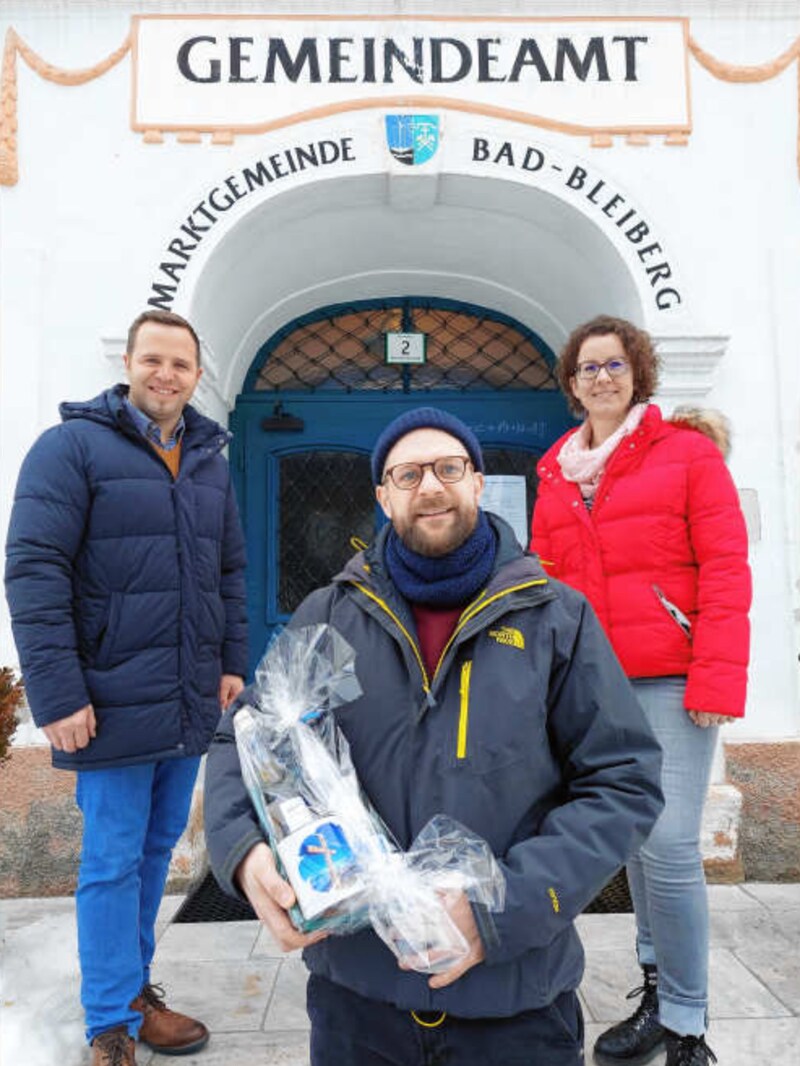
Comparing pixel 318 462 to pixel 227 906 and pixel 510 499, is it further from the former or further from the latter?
pixel 227 906

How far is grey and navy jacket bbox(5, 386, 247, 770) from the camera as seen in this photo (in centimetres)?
218

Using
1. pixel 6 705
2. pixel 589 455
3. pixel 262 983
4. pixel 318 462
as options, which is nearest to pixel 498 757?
pixel 589 455

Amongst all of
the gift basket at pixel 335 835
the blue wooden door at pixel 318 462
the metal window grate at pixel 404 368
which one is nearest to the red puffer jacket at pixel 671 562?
the gift basket at pixel 335 835

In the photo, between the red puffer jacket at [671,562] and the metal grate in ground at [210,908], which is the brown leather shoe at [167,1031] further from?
the red puffer jacket at [671,562]

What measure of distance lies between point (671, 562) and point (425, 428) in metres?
1.03

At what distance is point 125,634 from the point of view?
2285 mm

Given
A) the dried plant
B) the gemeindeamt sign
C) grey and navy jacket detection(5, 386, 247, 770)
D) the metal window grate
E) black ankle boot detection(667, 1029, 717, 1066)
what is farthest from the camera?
the metal window grate

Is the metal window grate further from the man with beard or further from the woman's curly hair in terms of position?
the man with beard

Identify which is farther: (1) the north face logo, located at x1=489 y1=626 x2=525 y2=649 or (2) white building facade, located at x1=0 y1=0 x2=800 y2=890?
(2) white building facade, located at x1=0 y1=0 x2=800 y2=890

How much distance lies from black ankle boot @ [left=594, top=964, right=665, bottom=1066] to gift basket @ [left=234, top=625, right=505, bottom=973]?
60.7 inches

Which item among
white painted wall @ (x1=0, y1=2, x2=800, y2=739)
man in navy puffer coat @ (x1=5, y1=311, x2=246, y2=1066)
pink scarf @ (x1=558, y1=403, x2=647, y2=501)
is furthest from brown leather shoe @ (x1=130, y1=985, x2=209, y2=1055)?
white painted wall @ (x1=0, y1=2, x2=800, y2=739)

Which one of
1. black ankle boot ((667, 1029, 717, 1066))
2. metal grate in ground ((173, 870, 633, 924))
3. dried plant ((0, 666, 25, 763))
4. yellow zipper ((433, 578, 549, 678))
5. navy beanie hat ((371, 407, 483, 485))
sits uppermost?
navy beanie hat ((371, 407, 483, 485))

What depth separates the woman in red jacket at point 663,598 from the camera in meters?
2.11

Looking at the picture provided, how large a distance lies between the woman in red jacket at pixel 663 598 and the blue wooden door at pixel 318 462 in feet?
8.88
